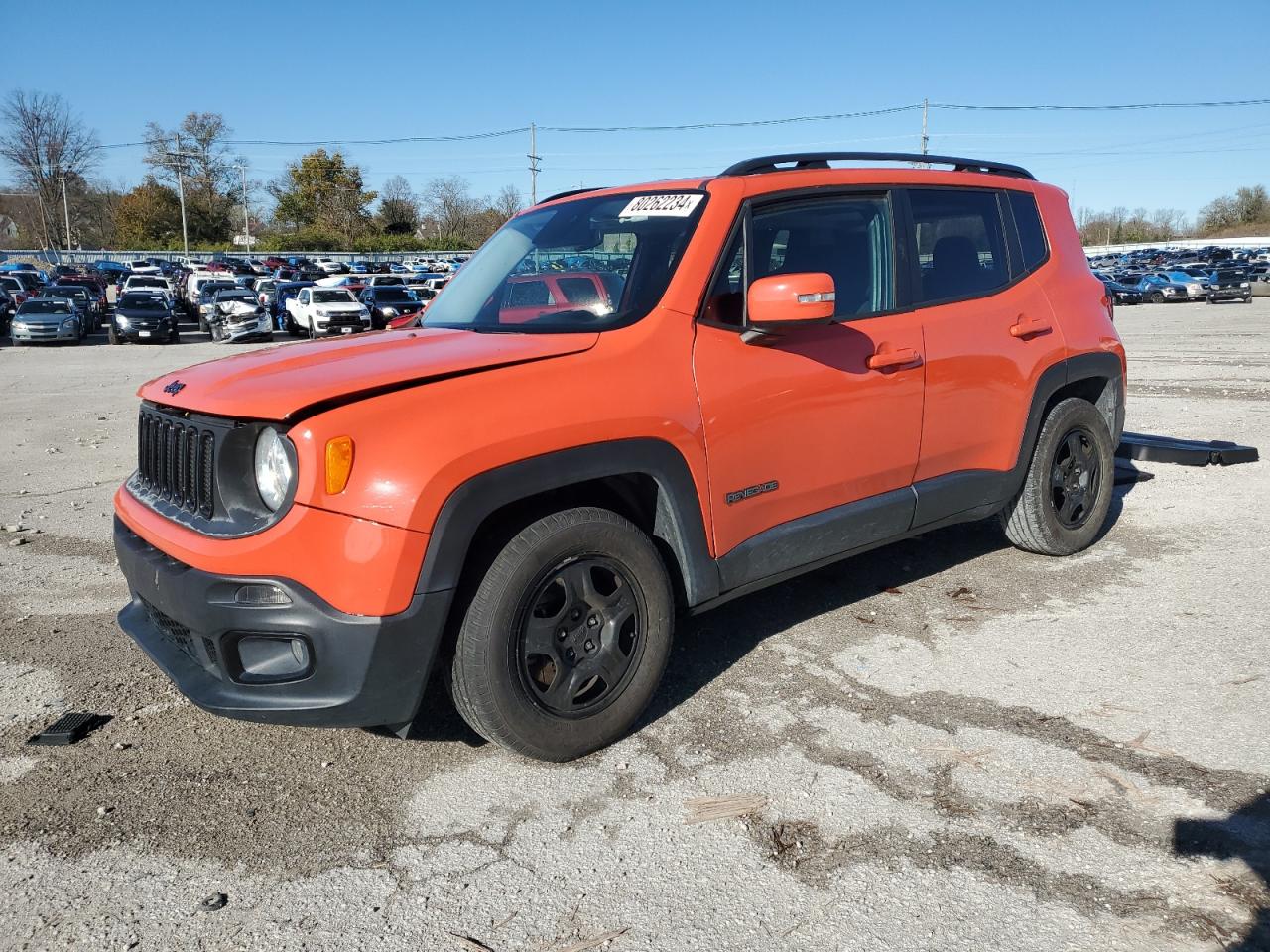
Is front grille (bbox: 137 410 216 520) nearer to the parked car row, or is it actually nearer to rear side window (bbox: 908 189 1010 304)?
rear side window (bbox: 908 189 1010 304)

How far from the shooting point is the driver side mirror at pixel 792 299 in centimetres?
328

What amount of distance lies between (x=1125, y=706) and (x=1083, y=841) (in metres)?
0.98

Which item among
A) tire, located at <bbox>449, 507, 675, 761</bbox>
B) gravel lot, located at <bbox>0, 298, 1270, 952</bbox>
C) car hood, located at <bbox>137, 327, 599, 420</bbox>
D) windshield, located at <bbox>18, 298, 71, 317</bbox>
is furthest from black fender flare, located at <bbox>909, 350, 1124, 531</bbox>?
windshield, located at <bbox>18, 298, 71, 317</bbox>

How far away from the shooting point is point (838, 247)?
3979 millimetres

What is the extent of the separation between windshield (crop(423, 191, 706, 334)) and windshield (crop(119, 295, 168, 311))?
2627cm

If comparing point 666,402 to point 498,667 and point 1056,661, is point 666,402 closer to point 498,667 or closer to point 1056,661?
point 498,667

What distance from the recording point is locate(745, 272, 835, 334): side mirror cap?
3277 millimetres

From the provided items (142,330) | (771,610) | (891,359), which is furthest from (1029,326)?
(142,330)

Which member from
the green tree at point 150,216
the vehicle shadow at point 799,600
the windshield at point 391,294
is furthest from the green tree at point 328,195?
the vehicle shadow at point 799,600

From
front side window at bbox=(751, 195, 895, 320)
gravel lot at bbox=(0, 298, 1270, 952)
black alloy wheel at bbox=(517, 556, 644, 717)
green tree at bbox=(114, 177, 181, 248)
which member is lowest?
gravel lot at bbox=(0, 298, 1270, 952)

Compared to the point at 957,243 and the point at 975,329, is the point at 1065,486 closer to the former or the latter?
the point at 975,329

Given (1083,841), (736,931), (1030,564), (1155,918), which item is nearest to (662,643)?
(736,931)

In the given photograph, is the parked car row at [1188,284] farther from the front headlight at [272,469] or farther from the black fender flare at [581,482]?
the front headlight at [272,469]

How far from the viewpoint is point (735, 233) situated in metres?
3.62
